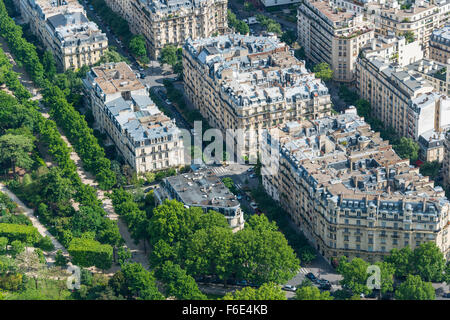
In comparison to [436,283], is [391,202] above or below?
above

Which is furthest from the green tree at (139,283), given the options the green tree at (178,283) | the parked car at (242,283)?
the parked car at (242,283)

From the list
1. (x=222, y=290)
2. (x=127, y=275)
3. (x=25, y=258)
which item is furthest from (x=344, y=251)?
(x=25, y=258)

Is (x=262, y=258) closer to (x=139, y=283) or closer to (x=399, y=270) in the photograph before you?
(x=139, y=283)

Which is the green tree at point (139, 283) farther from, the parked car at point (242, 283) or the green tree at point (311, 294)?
the green tree at point (311, 294)

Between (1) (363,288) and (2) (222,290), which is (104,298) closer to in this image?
(2) (222,290)

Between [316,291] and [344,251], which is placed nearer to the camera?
[316,291]

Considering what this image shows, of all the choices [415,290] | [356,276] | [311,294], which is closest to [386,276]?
[356,276]
